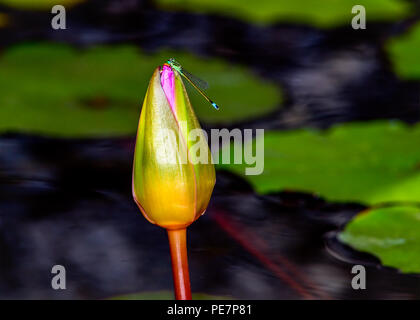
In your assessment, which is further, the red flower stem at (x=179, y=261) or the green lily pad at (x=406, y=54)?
the green lily pad at (x=406, y=54)

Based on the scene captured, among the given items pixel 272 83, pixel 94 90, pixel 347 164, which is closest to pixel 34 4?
pixel 94 90

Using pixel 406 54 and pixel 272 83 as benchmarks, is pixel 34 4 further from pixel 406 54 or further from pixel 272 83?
pixel 406 54

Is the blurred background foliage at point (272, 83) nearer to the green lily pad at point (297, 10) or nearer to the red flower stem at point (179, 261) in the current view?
the green lily pad at point (297, 10)

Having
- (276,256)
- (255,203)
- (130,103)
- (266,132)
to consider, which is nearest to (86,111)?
(130,103)

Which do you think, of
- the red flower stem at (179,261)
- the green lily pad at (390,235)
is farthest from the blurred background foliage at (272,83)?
the red flower stem at (179,261)

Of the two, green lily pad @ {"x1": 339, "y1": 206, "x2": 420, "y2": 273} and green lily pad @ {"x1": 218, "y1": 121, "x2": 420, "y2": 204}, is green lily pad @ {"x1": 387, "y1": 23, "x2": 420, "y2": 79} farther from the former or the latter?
green lily pad @ {"x1": 339, "y1": 206, "x2": 420, "y2": 273}

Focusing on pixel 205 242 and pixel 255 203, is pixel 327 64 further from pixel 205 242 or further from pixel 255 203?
pixel 205 242

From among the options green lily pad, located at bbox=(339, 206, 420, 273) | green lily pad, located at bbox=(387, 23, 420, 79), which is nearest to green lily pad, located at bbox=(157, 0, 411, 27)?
green lily pad, located at bbox=(387, 23, 420, 79)

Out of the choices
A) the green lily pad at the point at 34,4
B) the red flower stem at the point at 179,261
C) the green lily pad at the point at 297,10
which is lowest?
the red flower stem at the point at 179,261
